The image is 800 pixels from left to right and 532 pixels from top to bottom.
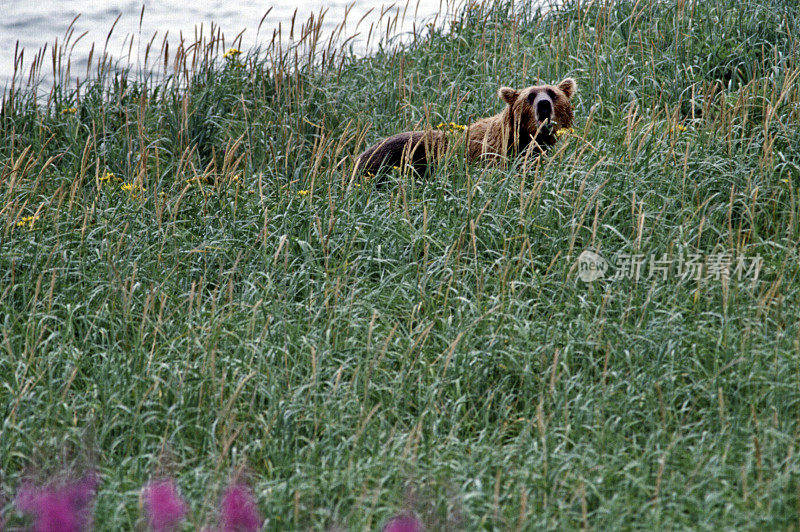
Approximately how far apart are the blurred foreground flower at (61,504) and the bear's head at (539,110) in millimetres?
3727

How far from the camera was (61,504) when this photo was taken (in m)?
2.24

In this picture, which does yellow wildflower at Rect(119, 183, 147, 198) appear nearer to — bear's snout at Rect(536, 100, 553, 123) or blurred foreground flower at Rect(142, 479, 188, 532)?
bear's snout at Rect(536, 100, 553, 123)

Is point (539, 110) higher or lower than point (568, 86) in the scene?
lower

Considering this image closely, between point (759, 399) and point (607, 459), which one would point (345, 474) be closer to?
point (607, 459)

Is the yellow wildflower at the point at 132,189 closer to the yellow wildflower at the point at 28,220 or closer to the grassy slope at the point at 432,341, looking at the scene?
the grassy slope at the point at 432,341

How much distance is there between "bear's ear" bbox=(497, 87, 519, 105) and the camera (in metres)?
5.94

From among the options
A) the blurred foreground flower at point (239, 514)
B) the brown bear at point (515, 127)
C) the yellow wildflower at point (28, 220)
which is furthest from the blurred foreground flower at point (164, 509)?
the brown bear at point (515, 127)

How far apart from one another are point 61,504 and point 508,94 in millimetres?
4517

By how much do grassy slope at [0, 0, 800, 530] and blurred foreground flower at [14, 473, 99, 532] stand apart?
0.31ft

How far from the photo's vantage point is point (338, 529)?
2.79 meters

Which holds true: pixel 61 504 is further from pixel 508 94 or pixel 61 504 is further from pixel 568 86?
pixel 568 86

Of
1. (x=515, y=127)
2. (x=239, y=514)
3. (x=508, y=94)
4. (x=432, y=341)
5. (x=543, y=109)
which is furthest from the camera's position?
(x=508, y=94)

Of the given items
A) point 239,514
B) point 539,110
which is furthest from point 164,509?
point 539,110

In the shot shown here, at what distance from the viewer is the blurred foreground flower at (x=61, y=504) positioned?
2209 millimetres
